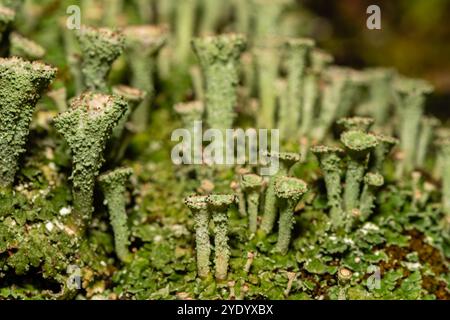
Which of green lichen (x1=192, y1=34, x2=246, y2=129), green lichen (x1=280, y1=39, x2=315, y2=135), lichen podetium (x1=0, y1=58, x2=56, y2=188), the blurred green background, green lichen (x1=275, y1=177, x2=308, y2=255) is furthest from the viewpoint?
the blurred green background

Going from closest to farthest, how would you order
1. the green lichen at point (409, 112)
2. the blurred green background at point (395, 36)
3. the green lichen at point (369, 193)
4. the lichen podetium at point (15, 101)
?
1. the lichen podetium at point (15, 101)
2. the green lichen at point (369, 193)
3. the green lichen at point (409, 112)
4. the blurred green background at point (395, 36)

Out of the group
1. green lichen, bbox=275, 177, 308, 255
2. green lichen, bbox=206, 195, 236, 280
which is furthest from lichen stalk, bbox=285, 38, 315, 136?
green lichen, bbox=206, 195, 236, 280

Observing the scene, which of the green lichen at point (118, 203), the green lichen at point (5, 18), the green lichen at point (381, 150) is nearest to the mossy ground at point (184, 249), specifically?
the green lichen at point (118, 203)

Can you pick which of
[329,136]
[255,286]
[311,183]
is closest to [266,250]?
[255,286]

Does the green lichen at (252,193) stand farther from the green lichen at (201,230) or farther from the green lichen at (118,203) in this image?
the green lichen at (118,203)

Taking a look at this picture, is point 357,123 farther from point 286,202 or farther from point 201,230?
point 201,230

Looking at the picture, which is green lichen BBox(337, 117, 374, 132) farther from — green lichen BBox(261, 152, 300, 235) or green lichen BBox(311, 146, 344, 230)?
green lichen BBox(261, 152, 300, 235)
